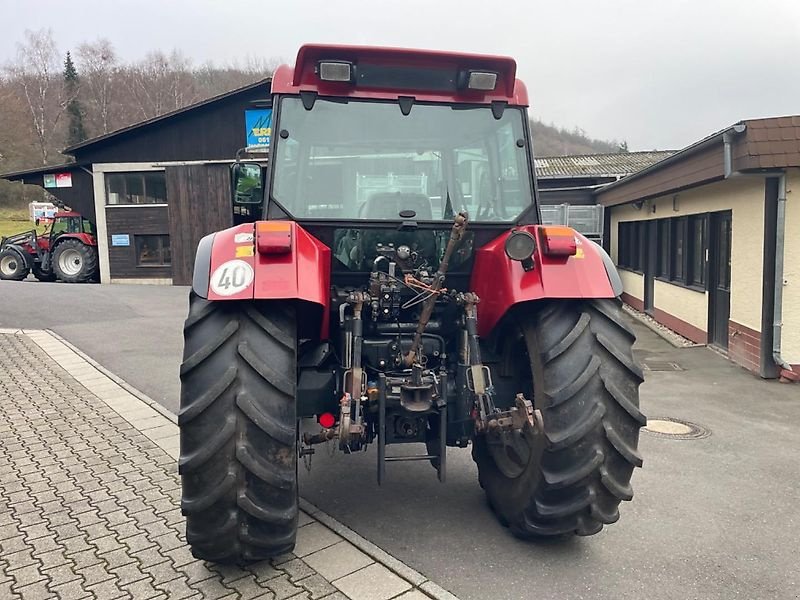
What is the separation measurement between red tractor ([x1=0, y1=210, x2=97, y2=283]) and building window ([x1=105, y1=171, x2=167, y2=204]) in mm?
1495

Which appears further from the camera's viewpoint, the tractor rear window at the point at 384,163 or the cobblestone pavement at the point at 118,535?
the tractor rear window at the point at 384,163

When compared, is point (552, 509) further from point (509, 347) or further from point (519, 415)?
point (509, 347)

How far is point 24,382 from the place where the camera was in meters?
7.95

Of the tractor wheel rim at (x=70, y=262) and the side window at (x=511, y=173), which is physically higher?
the side window at (x=511, y=173)

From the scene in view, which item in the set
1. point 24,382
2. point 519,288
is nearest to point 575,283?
point 519,288

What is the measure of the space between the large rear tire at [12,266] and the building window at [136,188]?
140 inches

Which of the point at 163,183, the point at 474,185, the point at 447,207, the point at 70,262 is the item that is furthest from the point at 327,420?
the point at 70,262

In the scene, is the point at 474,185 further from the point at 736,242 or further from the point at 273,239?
the point at 736,242

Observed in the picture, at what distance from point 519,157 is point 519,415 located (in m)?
1.55

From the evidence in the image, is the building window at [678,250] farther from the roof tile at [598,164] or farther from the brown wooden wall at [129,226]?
the brown wooden wall at [129,226]

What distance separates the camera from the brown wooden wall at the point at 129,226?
23.4 metres

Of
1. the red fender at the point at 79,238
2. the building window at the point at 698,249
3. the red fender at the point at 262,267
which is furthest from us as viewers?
the red fender at the point at 79,238

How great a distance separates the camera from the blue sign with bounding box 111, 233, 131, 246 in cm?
2341

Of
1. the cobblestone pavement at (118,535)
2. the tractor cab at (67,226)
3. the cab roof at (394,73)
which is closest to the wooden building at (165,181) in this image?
the tractor cab at (67,226)
